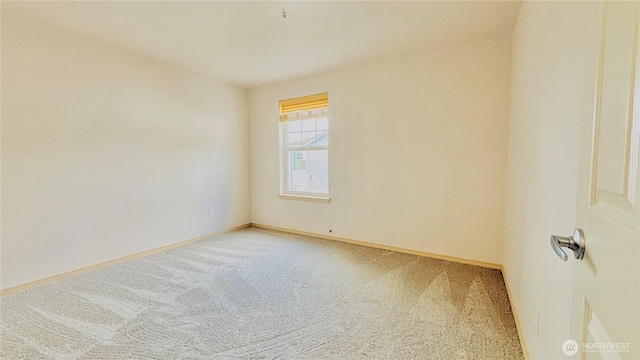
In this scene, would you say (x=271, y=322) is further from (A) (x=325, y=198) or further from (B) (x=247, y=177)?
(B) (x=247, y=177)

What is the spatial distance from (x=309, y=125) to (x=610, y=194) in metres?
3.74

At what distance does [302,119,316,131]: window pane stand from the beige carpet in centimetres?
192

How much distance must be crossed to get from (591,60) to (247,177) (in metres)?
4.36

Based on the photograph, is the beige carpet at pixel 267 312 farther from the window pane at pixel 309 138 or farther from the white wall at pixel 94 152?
the window pane at pixel 309 138

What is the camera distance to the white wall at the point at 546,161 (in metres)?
A: 0.98

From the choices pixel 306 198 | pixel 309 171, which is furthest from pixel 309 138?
pixel 306 198

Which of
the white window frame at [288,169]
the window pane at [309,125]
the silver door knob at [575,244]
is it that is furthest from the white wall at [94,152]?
the silver door knob at [575,244]

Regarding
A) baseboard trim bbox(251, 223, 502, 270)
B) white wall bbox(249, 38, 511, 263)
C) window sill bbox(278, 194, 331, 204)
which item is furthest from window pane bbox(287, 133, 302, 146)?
baseboard trim bbox(251, 223, 502, 270)

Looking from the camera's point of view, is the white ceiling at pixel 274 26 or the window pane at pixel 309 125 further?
the window pane at pixel 309 125

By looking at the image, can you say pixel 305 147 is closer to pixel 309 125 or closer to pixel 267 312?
pixel 309 125

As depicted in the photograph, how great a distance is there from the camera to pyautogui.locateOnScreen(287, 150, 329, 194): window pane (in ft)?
13.1

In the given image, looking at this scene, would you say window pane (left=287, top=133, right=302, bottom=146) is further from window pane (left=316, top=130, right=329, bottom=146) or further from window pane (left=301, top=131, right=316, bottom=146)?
window pane (left=316, top=130, right=329, bottom=146)

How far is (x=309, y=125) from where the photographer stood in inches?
162

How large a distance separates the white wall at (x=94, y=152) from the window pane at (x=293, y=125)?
105 centimetres
